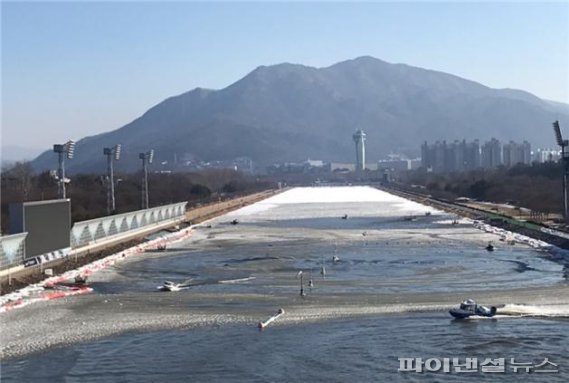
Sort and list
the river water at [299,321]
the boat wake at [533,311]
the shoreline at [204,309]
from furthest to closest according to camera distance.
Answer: the boat wake at [533,311]
the shoreline at [204,309]
the river water at [299,321]

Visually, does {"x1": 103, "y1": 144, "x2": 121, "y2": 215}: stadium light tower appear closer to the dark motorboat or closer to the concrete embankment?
the concrete embankment

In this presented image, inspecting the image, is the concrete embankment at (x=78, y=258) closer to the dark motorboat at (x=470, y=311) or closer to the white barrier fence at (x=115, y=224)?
the white barrier fence at (x=115, y=224)

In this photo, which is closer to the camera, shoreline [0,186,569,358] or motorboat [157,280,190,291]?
shoreline [0,186,569,358]

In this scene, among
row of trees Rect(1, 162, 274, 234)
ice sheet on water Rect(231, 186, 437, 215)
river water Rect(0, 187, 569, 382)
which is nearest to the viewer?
river water Rect(0, 187, 569, 382)

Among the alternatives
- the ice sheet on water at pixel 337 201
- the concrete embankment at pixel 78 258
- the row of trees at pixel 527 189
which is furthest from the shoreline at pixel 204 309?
the ice sheet on water at pixel 337 201

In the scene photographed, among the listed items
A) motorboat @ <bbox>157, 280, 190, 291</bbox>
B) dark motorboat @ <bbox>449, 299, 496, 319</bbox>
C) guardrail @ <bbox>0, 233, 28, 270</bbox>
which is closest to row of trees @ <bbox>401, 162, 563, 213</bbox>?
motorboat @ <bbox>157, 280, 190, 291</bbox>

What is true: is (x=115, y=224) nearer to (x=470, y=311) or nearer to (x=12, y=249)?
(x=12, y=249)

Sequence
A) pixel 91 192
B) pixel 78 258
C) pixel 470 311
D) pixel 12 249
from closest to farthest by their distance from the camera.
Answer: pixel 470 311 → pixel 12 249 → pixel 78 258 → pixel 91 192

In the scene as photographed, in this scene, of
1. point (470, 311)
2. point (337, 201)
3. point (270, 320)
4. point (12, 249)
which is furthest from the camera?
point (337, 201)

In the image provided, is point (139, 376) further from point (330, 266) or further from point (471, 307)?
point (330, 266)

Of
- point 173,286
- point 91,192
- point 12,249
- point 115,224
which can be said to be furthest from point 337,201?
point 173,286
